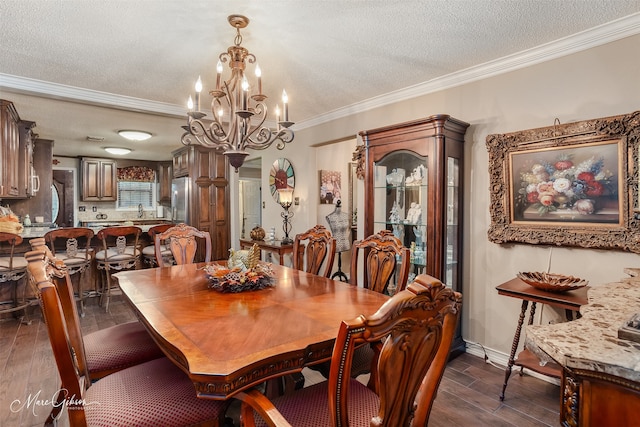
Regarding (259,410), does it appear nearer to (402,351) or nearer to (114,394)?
(402,351)

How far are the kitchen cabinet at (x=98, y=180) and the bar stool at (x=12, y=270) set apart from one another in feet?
14.2

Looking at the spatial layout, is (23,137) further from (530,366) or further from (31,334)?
(530,366)

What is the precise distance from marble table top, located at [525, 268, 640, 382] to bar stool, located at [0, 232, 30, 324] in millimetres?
4305

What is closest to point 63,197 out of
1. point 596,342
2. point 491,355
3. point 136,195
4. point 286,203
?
point 136,195

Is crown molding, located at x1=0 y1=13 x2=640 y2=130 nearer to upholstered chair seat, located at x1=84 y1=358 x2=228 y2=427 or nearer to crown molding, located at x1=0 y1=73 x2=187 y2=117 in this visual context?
crown molding, located at x1=0 y1=73 x2=187 y2=117

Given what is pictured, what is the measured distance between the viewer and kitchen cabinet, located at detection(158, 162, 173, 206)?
8.47 metres

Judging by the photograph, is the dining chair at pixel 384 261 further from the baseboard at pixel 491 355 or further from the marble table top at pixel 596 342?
the baseboard at pixel 491 355

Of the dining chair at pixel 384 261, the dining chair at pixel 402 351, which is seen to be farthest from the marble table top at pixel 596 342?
the dining chair at pixel 384 261

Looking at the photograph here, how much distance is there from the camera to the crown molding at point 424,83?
2.21m

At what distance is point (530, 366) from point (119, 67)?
12.2 feet

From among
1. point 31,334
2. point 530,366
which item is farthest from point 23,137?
point 530,366

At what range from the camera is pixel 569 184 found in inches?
94.0

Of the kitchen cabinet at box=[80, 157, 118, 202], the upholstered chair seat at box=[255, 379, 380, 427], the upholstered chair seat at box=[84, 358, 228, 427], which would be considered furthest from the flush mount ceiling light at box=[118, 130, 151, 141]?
the upholstered chair seat at box=[255, 379, 380, 427]

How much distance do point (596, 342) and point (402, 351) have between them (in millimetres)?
596
